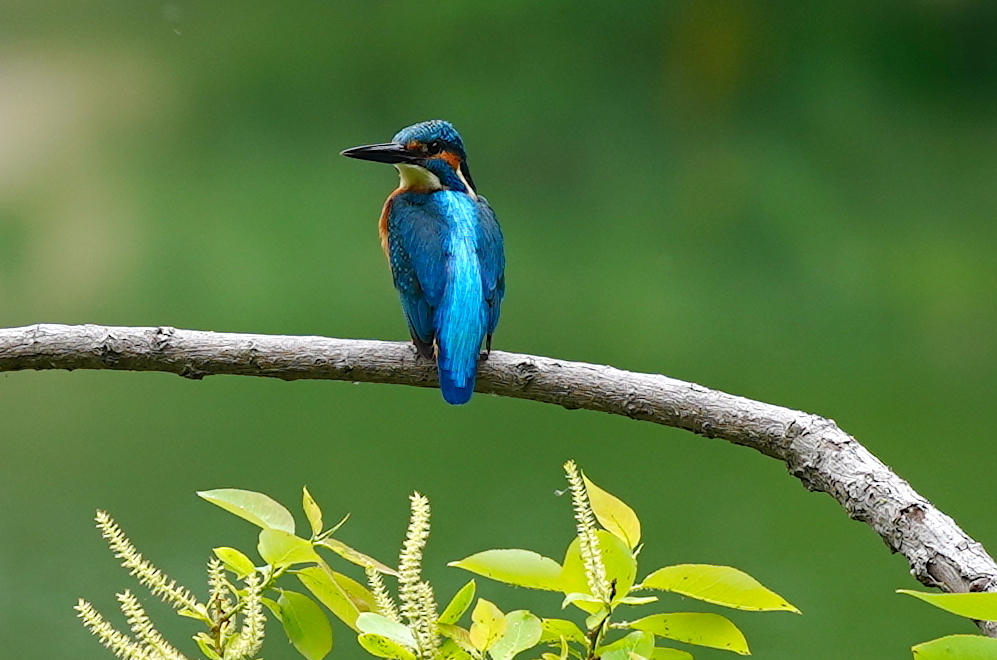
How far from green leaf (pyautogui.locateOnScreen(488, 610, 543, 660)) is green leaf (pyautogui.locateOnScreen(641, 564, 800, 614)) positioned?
2.2 inches

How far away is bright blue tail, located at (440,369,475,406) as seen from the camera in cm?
111

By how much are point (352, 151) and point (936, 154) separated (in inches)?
131

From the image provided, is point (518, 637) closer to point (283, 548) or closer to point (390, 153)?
point (283, 548)

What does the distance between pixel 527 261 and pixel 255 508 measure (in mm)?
3303

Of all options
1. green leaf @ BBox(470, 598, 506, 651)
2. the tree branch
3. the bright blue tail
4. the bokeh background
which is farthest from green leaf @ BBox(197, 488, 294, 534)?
the bokeh background

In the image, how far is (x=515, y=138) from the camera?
3.86 metres

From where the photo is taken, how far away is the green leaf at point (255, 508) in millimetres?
496

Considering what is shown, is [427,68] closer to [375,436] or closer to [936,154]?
[375,436]

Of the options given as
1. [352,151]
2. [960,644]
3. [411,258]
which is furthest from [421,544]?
[352,151]

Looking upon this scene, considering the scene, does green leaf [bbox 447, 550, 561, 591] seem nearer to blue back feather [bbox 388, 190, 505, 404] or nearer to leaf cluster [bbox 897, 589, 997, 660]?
leaf cluster [bbox 897, 589, 997, 660]

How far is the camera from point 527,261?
3.79m

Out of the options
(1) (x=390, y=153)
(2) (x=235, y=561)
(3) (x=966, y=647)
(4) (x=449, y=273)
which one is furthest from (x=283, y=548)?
(1) (x=390, y=153)

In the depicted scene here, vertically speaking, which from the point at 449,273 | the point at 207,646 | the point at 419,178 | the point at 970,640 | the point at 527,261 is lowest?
the point at 207,646

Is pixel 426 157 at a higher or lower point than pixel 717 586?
higher
